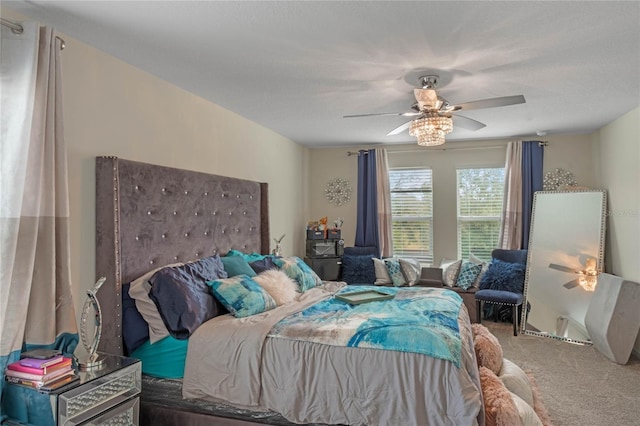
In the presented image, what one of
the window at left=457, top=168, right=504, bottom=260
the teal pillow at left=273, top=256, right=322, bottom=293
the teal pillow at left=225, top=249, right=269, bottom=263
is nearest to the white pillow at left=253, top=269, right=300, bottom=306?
the teal pillow at left=273, top=256, right=322, bottom=293

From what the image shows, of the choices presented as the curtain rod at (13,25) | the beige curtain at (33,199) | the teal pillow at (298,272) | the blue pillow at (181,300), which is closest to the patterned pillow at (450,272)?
the teal pillow at (298,272)

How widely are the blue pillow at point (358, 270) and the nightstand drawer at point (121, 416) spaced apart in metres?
3.58

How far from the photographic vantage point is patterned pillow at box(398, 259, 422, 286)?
5370 millimetres

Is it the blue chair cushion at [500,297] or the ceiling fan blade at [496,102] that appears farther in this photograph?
the blue chair cushion at [500,297]

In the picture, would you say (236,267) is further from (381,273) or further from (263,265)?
(381,273)

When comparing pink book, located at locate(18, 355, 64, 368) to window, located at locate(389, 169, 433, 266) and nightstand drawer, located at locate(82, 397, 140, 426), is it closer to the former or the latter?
nightstand drawer, located at locate(82, 397, 140, 426)

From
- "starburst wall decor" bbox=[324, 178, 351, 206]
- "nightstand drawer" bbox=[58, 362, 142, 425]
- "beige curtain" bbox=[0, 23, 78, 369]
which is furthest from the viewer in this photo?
"starburst wall decor" bbox=[324, 178, 351, 206]

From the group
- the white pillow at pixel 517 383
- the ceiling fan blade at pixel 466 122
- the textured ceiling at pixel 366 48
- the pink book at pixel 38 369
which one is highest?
the textured ceiling at pixel 366 48

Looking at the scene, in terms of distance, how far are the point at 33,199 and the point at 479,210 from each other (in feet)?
17.0

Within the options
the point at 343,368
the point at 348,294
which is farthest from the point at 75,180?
the point at 348,294

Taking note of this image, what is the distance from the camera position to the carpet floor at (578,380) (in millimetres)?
2936

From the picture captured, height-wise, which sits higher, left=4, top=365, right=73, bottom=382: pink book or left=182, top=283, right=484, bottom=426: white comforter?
left=4, top=365, right=73, bottom=382: pink book

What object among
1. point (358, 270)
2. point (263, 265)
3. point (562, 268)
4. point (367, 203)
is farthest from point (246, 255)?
point (562, 268)

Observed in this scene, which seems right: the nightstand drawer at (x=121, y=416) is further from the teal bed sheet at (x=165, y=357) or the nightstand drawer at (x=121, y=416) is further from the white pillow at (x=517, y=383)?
the white pillow at (x=517, y=383)
